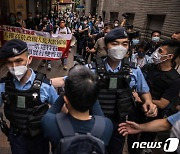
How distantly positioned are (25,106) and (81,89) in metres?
0.87

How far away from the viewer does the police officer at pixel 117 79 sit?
2.13 m

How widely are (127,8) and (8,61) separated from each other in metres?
12.0

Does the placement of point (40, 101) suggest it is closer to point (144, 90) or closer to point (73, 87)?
point (73, 87)

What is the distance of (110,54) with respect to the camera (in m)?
2.18

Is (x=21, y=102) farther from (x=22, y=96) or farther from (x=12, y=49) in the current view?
(x=12, y=49)

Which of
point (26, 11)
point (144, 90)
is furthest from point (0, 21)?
point (144, 90)

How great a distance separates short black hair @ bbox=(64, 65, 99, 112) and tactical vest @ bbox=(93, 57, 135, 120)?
0.86 meters

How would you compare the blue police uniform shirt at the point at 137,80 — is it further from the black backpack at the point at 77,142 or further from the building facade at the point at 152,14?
the building facade at the point at 152,14

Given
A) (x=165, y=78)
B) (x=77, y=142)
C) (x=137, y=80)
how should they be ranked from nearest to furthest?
1. (x=77, y=142)
2. (x=137, y=80)
3. (x=165, y=78)

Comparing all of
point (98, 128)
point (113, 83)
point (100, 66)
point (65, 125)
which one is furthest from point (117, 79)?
point (65, 125)

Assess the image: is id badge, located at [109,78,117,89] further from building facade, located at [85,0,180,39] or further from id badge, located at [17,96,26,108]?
building facade, located at [85,0,180,39]

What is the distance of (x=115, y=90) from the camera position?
85.2 inches

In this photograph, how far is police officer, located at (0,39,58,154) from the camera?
1789 millimetres

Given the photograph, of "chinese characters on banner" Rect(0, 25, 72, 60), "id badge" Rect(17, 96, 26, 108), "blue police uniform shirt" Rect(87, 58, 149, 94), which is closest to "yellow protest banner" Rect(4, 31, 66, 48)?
"chinese characters on banner" Rect(0, 25, 72, 60)
